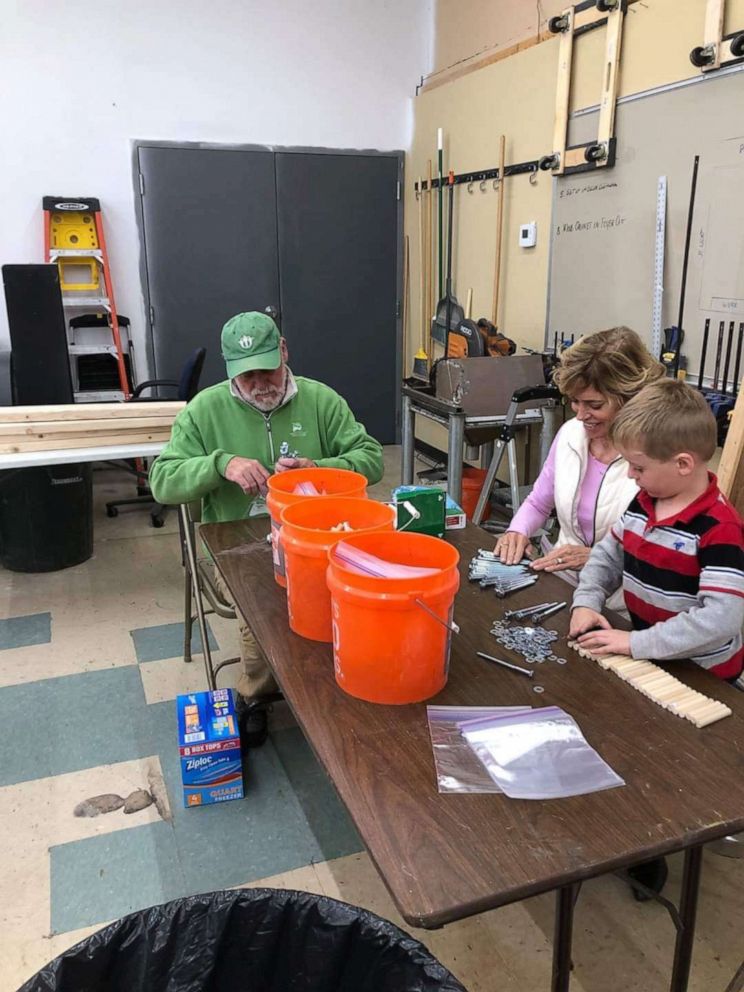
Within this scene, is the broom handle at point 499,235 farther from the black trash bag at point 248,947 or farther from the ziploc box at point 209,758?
the black trash bag at point 248,947

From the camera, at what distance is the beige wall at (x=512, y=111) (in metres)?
3.17

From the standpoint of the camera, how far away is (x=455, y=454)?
359 cm

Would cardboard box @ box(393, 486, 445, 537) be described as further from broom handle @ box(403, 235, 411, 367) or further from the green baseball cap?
broom handle @ box(403, 235, 411, 367)

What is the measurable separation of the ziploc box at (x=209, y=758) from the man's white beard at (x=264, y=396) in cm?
89

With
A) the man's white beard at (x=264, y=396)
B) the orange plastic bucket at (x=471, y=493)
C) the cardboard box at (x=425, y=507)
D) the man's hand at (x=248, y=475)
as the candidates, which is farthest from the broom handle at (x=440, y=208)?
the cardboard box at (x=425, y=507)

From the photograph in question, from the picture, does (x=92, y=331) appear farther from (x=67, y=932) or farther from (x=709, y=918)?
(x=709, y=918)

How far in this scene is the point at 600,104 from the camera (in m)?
3.51

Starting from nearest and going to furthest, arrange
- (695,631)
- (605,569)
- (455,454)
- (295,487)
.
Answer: (695,631) < (605,569) < (295,487) < (455,454)

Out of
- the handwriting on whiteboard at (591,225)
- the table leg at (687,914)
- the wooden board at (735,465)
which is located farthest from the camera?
the handwriting on whiteboard at (591,225)

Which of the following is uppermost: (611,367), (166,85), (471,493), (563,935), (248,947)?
(166,85)

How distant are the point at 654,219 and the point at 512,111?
139 centimetres

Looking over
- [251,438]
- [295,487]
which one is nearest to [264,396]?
[251,438]

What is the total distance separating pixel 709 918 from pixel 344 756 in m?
1.15

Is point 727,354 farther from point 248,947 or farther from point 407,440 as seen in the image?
point 248,947
